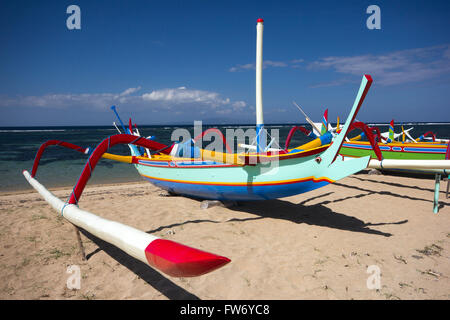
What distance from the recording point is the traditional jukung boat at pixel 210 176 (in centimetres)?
165

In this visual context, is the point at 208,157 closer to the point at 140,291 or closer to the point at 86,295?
the point at 140,291

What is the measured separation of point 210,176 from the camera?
216 inches

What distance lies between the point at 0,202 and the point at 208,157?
8.28 m

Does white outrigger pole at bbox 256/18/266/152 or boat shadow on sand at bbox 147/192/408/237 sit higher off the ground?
white outrigger pole at bbox 256/18/266/152

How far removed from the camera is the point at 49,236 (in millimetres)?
4582

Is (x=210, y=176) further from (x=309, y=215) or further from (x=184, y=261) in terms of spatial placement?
(x=184, y=261)

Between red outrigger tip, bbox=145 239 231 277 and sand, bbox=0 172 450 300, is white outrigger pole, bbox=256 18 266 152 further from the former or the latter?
red outrigger tip, bbox=145 239 231 277

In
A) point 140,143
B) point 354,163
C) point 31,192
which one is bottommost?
point 31,192

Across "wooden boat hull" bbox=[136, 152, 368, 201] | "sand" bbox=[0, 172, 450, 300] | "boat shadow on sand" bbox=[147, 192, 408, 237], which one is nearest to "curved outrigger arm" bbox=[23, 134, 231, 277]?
"sand" bbox=[0, 172, 450, 300]

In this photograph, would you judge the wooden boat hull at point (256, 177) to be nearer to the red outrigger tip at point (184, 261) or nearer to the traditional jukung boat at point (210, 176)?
the traditional jukung boat at point (210, 176)

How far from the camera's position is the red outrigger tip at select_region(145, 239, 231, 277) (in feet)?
4.99

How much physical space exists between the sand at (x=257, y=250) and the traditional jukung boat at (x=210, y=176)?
83 centimetres

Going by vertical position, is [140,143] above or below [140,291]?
above
